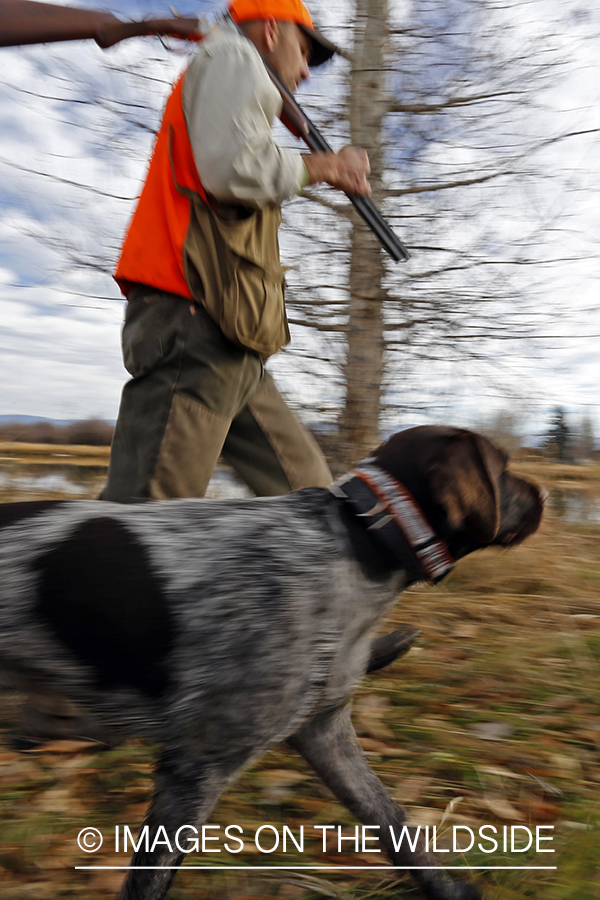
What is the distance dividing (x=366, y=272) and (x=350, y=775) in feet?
12.2

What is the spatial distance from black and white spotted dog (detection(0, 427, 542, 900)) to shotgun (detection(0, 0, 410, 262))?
1.06m

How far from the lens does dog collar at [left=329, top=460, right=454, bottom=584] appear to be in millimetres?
2031

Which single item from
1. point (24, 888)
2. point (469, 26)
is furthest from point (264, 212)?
point (469, 26)

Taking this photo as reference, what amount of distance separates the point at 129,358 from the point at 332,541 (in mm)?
993

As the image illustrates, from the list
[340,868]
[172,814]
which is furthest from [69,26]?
[340,868]

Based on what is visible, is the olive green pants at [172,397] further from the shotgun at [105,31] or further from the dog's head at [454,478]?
the shotgun at [105,31]

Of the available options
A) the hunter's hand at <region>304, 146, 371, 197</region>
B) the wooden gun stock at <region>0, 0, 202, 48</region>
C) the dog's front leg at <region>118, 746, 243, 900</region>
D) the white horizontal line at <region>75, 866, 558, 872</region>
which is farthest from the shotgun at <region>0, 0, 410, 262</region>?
the white horizontal line at <region>75, 866, 558, 872</region>

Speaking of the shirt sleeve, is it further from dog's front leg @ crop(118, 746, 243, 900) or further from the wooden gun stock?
dog's front leg @ crop(118, 746, 243, 900)

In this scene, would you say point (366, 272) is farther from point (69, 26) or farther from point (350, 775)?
point (350, 775)

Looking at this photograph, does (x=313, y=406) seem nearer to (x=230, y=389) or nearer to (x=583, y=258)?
(x=583, y=258)

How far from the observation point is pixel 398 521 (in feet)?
6.68

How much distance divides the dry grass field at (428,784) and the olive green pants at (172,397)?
86 cm

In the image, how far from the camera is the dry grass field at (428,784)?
2029 mm

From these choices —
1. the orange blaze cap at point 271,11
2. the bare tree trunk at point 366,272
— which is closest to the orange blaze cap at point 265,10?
the orange blaze cap at point 271,11
